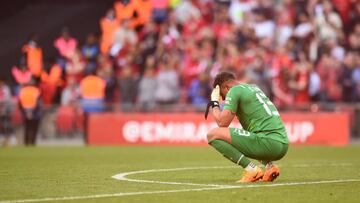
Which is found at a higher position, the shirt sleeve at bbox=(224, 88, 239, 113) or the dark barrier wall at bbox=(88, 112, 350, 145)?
the shirt sleeve at bbox=(224, 88, 239, 113)

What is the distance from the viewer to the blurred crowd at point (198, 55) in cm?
2525

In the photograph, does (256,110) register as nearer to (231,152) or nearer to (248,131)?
(248,131)

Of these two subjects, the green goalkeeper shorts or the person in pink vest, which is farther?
the person in pink vest

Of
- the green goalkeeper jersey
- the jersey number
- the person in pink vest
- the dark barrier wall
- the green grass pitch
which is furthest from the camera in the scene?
the person in pink vest

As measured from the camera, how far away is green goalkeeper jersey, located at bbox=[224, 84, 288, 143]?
11633mm

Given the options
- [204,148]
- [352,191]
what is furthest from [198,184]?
[204,148]

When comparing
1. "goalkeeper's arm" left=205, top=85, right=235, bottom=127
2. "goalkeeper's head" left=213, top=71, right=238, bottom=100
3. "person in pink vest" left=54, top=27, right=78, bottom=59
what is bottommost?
"goalkeeper's arm" left=205, top=85, right=235, bottom=127

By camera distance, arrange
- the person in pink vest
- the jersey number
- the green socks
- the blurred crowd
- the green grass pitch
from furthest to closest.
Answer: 1. the person in pink vest
2. the blurred crowd
3. the jersey number
4. the green socks
5. the green grass pitch

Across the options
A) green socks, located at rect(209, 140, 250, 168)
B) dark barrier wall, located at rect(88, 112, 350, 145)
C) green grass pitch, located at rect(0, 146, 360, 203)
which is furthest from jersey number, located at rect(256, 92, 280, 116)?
dark barrier wall, located at rect(88, 112, 350, 145)

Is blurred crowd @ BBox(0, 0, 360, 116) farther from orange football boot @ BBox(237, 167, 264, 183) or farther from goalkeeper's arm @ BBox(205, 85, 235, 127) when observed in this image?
orange football boot @ BBox(237, 167, 264, 183)

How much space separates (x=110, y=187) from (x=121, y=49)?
17.1 metres

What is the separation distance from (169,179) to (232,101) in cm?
155

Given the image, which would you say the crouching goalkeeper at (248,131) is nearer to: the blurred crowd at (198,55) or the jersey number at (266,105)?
the jersey number at (266,105)

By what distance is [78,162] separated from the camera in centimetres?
1684
